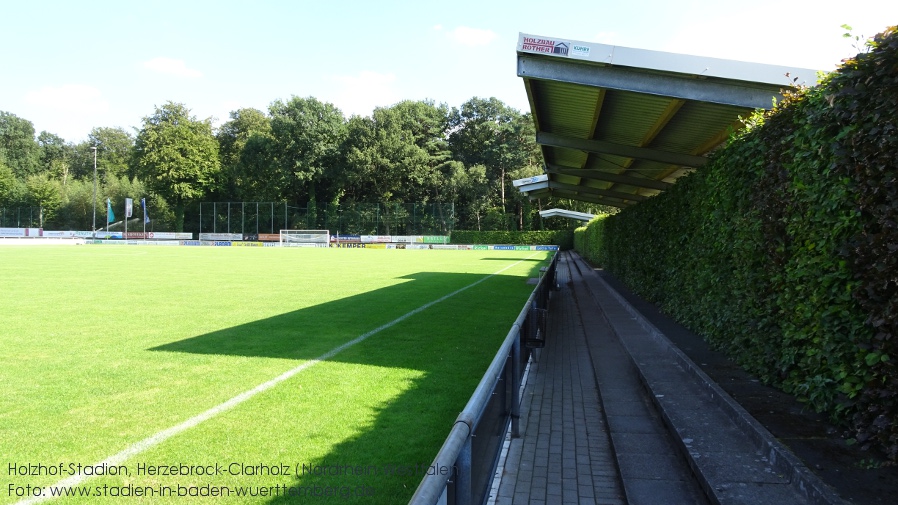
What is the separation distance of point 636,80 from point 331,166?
67.0m

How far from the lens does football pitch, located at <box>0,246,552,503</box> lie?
137 inches

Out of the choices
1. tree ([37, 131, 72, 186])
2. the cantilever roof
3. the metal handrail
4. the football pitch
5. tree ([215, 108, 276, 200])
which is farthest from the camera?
tree ([37, 131, 72, 186])

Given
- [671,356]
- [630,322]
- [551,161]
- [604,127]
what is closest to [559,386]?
[671,356]

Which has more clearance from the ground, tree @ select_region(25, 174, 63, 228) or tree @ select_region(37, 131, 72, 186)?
tree @ select_region(37, 131, 72, 186)

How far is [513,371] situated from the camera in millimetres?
4320

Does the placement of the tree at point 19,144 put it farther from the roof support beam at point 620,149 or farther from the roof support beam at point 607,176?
the roof support beam at point 620,149

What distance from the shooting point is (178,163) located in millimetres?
72062

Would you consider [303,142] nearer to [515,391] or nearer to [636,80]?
[636,80]

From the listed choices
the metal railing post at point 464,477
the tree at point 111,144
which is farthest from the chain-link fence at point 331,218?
the metal railing post at point 464,477

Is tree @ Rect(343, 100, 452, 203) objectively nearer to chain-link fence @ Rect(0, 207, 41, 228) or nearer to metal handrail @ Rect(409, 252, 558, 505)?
chain-link fence @ Rect(0, 207, 41, 228)

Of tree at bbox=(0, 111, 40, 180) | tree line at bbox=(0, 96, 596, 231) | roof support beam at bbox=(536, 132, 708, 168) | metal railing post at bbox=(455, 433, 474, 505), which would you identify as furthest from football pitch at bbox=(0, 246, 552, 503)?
tree at bbox=(0, 111, 40, 180)

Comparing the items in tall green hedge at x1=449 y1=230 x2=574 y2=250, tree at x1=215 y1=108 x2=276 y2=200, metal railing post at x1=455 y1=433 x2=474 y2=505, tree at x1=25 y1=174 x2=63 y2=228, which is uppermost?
tree at x1=215 y1=108 x2=276 y2=200

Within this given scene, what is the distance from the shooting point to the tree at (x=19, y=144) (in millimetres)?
89688

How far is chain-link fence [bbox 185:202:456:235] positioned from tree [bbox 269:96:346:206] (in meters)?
2.82
